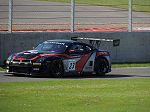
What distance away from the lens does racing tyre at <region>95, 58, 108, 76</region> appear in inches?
642

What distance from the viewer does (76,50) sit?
52.0ft

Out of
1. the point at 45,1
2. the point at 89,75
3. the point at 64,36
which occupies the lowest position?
the point at 89,75

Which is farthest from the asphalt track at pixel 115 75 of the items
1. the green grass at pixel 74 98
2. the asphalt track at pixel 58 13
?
the asphalt track at pixel 58 13

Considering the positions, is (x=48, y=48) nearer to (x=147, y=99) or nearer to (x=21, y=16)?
(x=21, y=16)

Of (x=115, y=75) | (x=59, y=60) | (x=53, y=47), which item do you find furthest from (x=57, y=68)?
(x=115, y=75)

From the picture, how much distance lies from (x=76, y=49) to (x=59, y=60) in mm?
1080

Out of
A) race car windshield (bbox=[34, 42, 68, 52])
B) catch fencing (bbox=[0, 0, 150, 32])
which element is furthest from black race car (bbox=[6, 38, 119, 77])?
catch fencing (bbox=[0, 0, 150, 32])

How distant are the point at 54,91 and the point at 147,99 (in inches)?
88.3

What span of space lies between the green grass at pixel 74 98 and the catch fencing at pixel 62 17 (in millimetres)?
7539

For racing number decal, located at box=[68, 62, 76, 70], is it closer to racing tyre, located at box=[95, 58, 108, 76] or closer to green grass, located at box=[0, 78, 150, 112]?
racing tyre, located at box=[95, 58, 108, 76]

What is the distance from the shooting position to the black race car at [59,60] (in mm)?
14703

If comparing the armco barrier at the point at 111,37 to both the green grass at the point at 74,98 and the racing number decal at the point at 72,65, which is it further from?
the green grass at the point at 74,98

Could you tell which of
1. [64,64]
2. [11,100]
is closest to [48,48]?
[64,64]

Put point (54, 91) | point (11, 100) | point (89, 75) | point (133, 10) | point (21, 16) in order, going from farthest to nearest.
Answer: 1. point (133, 10)
2. point (21, 16)
3. point (89, 75)
4. point (54, 91)
5. point (11, 100)
